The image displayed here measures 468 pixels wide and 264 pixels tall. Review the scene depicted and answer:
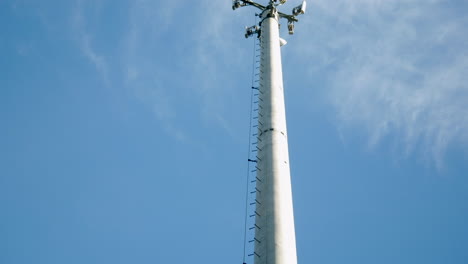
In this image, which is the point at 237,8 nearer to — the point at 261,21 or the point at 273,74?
the point at 261,21

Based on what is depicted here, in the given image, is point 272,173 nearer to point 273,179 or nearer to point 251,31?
point 273,179

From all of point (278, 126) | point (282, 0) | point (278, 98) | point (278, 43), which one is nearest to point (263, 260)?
point (278, 126)

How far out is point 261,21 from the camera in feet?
126

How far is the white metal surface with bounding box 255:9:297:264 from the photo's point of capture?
21203 millimetres

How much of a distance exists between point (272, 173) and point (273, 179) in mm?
427

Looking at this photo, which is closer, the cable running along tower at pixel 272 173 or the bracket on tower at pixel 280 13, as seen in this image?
the cable running along tower at pixel 272 173

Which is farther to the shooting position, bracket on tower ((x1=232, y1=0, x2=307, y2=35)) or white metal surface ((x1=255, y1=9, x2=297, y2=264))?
bracket on tower ((x1=232, y1=0, x2=307, y2=35))

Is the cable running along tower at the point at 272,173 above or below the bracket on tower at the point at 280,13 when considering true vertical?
below

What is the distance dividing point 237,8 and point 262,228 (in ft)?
79.6

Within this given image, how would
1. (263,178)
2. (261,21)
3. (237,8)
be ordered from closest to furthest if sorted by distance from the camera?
1. (263,178)
2. (261,21)
3. (237,8)

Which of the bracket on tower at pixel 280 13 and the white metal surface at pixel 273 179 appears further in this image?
the bracket on tower at pixel 280 13

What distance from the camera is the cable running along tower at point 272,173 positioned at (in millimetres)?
21266

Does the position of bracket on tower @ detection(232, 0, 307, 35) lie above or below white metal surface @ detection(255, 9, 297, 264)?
above

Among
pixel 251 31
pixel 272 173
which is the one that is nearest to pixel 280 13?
pixel 251 31
